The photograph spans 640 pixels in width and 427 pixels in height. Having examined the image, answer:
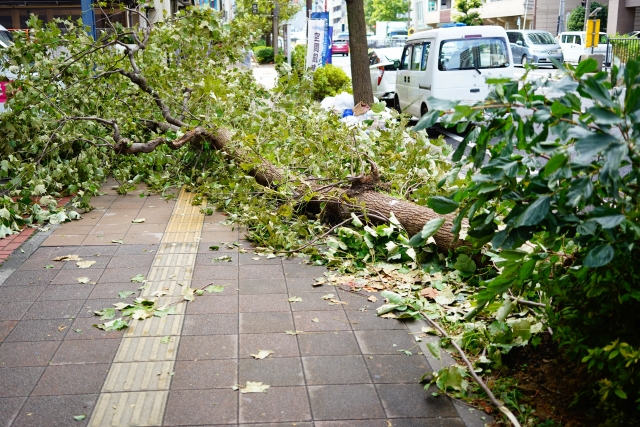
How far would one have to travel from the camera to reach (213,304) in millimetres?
5059

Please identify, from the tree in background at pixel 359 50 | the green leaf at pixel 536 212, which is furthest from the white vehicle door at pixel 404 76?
the green leaf at pixel 536 212

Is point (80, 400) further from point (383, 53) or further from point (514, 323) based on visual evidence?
point (383, 53)

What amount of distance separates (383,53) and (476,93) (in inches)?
275

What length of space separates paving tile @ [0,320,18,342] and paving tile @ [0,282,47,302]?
1.36 ft

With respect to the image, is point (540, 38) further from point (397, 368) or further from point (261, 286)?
point (397, 368)

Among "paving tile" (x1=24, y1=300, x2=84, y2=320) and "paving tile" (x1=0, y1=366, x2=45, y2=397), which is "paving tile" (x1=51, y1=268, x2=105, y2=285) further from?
A: "paving tile" (x1=0, y1=366, x2=45, y2=397)

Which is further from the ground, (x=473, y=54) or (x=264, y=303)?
(x=473, y=54)

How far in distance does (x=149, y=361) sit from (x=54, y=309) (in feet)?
3.84

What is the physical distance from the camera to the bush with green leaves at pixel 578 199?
2570mm

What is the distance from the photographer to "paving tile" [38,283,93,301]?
5.16 meters

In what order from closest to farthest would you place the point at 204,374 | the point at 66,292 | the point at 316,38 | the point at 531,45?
the point at 204,374 < the point at 66,292 < the point at 316,38 < the point at 531,45

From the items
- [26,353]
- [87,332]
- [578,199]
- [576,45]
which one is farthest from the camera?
[576,45]

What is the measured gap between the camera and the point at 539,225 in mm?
3064

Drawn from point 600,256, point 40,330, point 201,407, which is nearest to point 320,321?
point 201,407
